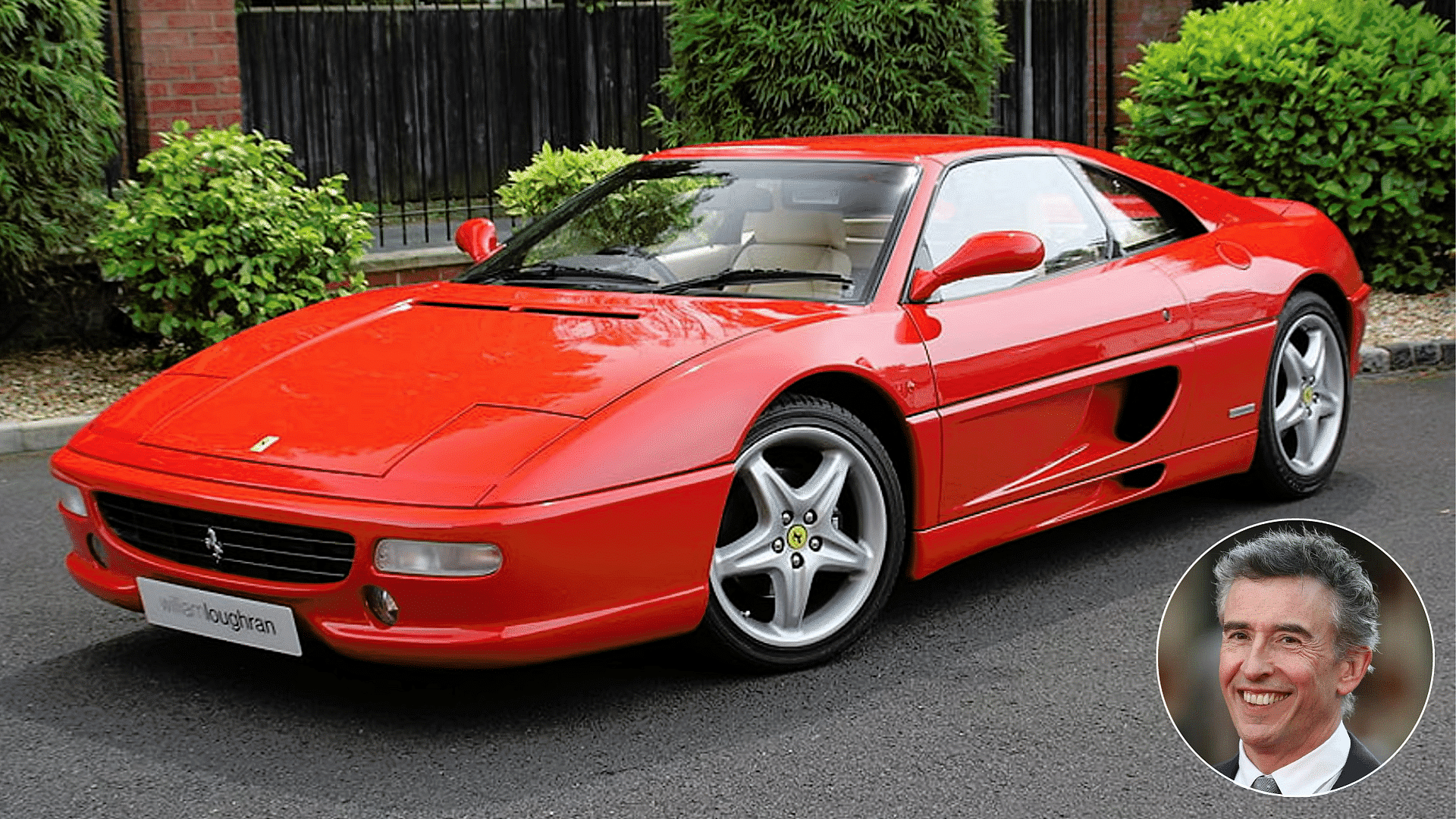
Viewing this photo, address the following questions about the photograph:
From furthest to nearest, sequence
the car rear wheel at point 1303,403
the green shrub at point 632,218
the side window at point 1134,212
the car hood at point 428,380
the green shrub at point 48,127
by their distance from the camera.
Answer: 1. the green shrub at point 48,127
2. the car rear wheel at point 1303,403
3. the side window at point 1134,212
4. the green shrub at point 632,218
5. the car hood at point 428,380

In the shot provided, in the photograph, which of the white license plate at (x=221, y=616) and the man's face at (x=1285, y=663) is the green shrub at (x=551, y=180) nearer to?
the white license plate at (x=221, y=616)

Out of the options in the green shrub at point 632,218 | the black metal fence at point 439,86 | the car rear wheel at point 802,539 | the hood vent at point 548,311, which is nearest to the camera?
the car rear wheel at point 802,539

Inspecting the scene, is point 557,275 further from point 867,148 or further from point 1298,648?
point 1298,648

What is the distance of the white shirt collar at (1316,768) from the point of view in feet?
5.09

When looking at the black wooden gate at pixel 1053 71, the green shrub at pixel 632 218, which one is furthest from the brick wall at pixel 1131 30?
the green shrub at pixel 632 218

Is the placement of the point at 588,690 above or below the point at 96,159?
below

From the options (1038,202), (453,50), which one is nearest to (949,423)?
(1038,202)

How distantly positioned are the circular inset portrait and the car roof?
12.9ft

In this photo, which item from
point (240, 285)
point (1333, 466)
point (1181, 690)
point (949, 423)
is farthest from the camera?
point (240, 285)

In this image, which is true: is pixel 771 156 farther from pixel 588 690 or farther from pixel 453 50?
pixel 453 50

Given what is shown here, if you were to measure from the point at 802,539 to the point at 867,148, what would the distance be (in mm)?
1579

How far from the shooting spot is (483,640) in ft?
13.1

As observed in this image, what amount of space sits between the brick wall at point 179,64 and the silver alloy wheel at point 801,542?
23.1ft

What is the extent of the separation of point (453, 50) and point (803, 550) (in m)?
10.9
